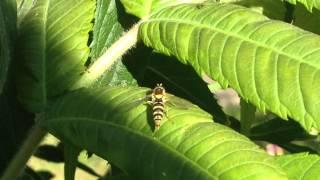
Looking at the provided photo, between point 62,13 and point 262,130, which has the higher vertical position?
point 62,13

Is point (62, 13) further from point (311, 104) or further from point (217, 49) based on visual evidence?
point (311, 104)

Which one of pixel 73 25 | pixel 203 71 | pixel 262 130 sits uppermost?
pixel 73 25

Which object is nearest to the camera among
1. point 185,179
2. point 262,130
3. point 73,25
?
point 185,179

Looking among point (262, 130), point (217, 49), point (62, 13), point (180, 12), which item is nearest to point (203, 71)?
point (217, 49)

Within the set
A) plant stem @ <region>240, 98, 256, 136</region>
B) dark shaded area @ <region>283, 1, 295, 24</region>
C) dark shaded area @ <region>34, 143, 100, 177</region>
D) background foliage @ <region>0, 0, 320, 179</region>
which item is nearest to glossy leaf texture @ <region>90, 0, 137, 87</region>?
background foliage @ <region>0, 0, 320, 179</region>

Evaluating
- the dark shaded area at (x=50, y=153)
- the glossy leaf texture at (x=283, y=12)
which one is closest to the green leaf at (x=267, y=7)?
the glossy leaf texture at (x=283, y=12)

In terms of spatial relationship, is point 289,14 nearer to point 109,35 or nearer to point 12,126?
point 109,35

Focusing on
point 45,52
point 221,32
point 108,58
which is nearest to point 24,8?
point 45,52

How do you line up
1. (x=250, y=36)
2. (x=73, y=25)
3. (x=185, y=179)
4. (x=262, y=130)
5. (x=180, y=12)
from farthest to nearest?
(x=262, y=130)
(x=73, y=25)
(x=180, y=12)
(x=250, y=36)
(x=185, y=179)
